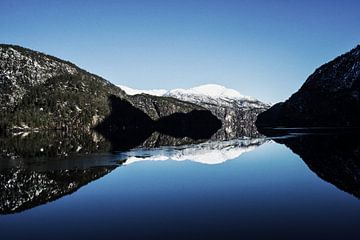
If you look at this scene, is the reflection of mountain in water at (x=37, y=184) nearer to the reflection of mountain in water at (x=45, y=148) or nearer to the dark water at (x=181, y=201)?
the dark water at (x=181, y=201)

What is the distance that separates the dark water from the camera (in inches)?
889

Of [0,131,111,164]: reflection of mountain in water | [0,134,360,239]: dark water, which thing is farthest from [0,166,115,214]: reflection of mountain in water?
[0,131,111,164]: reflection of mountain in water

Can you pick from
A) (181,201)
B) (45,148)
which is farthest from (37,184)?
(45,148)

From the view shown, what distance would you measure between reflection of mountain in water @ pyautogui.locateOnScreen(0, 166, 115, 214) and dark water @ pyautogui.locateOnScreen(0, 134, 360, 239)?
0.29 feet

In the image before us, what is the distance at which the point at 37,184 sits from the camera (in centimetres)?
3853

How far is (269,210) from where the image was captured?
26.9 metres

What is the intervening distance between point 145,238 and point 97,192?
1505 centimetres

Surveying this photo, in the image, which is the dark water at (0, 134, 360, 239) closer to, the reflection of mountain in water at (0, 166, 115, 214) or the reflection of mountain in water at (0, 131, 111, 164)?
the reflection of mountain in water at (0, 166, 115, 214)

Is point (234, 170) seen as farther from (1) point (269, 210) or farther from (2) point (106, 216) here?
(2) point (106, 216)

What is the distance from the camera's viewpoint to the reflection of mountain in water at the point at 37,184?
102 ft

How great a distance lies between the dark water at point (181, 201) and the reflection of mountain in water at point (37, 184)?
0.29 feet

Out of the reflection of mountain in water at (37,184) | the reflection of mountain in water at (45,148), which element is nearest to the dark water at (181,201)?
the reflection of mountain in water at (37,184)

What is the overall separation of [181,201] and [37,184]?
56.0ft

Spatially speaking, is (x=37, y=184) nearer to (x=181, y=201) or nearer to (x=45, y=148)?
(x=181, y=201)
